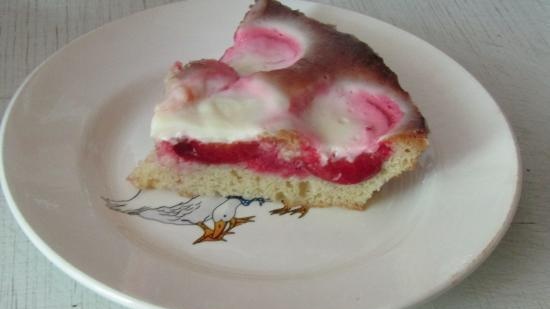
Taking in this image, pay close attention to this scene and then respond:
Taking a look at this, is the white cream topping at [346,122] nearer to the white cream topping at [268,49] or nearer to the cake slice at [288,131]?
the cake slice at [288,131]

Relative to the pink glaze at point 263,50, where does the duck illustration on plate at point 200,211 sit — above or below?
below

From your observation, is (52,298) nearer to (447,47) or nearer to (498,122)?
(498,122)

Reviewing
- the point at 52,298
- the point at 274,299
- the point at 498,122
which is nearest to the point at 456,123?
the point at 498,122

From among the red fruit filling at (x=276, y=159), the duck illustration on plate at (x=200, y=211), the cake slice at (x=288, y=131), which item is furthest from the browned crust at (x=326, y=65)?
the duck illustration on plate at (x=200, y=211)

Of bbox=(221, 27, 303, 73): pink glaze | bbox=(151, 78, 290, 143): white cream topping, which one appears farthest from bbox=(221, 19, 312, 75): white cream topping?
bbox=(151, 78, 290, 143): white cream topping

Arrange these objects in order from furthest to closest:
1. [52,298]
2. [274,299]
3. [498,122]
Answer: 1. [498,122]
2. [52,298]
3. [274,299]

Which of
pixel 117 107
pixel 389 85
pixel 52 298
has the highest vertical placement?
pixel 389 85
